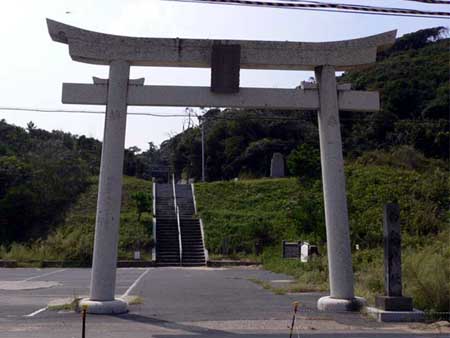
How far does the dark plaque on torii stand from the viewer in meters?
12.0

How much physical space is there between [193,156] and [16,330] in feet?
206

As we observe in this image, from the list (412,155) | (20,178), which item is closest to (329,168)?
(20,178)

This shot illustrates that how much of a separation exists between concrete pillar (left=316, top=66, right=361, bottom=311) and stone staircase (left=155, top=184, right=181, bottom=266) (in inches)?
850

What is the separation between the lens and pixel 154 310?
1358cm

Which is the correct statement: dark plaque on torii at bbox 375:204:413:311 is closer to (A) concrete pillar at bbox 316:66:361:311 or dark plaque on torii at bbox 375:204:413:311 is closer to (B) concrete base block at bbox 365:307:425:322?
(B) concrete base block at bbox 365:307:425:322

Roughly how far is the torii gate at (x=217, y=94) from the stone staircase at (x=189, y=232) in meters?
21.5

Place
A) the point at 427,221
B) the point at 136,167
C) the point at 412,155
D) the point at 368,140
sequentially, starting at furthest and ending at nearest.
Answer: the point at 136,167
the point at 368,140
the point at 412,155
the point at 427,221

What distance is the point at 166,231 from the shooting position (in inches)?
1524

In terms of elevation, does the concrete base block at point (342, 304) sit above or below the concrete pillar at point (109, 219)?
below

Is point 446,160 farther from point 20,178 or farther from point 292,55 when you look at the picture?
point 292,55

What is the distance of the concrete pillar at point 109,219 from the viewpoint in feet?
41.8

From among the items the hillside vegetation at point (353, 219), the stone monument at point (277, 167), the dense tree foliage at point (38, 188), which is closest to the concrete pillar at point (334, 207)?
the hillside vegetation at point (353, 219)

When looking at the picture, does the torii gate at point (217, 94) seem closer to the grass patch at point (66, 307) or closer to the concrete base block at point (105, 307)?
the concrete base block at point (105, 307)

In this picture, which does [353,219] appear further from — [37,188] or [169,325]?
[169,325]
